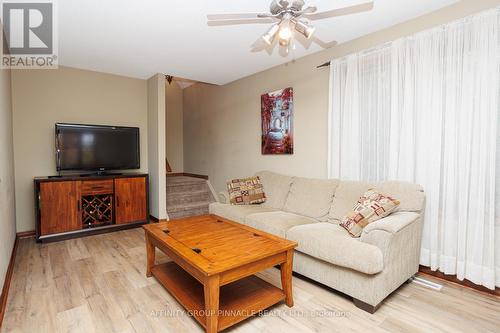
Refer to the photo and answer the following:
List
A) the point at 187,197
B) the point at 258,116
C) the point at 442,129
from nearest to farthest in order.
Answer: the point at 442,129, the point at 258,116, the point at 187,197

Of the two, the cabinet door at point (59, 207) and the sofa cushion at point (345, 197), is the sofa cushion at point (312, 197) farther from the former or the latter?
the cabinet door at point (59, 207)

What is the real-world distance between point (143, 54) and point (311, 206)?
2823 mm

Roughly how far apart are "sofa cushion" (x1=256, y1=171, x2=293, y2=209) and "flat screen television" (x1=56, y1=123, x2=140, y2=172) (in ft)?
7.07

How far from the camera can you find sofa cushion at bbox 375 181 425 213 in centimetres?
240

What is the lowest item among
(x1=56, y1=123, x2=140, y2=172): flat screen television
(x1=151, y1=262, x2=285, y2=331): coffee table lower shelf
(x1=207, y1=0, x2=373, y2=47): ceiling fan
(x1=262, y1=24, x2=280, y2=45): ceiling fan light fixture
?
(x1=151, y1=262, x2=285, y2=331): coffee table lower shelf

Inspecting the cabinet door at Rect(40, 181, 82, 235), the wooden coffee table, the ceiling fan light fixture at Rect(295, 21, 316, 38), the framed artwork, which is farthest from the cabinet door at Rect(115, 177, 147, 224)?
the ceiling fan light fixture at Rect(295, 21, 316, 38)

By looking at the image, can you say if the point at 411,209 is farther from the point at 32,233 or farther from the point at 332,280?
the point at 32,233

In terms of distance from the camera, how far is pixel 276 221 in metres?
2.79

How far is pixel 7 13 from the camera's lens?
7.96ft

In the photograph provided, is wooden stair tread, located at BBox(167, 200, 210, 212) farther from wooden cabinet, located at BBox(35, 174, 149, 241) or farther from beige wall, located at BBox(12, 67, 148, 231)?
beige wall, located at BBox(12, 67, 148, 231)

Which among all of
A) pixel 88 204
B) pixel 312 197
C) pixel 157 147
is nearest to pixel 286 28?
pixel 312 197

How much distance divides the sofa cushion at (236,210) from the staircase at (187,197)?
131cm

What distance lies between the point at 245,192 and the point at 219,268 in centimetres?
204
